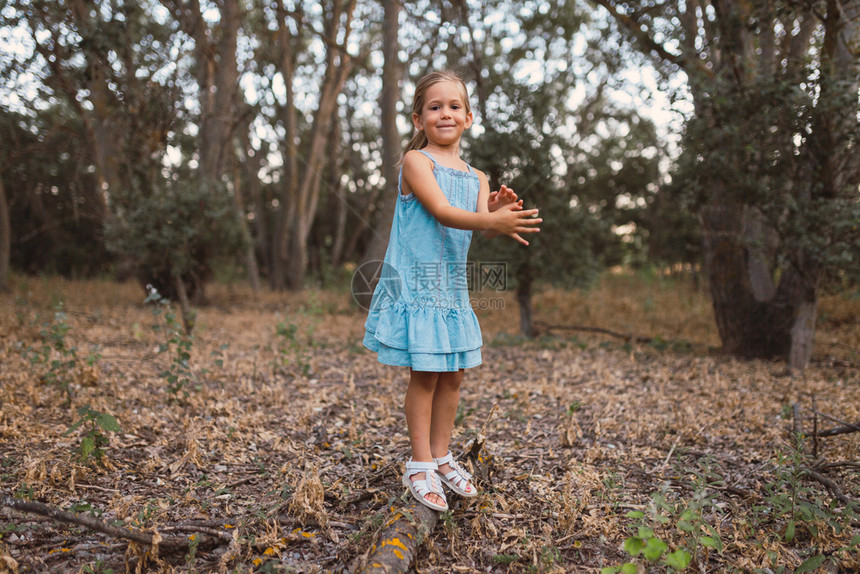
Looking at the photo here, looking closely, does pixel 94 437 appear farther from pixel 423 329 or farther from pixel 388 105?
pixel 388 105

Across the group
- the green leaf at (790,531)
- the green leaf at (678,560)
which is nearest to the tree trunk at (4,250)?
the green leaf at (678,560)

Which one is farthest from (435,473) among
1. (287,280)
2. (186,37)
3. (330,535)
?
(287,280)

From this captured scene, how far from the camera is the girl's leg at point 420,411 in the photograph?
2.30 m

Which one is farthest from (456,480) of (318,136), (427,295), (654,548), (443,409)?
(318,136)

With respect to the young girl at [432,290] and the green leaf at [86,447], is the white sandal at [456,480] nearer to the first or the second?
the young girl at [432,290]

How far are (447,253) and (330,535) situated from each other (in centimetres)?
119

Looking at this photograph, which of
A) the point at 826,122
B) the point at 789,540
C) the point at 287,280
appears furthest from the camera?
the point at 287,280

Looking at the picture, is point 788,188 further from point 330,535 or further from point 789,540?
point 330,535

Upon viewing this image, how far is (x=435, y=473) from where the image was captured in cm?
234

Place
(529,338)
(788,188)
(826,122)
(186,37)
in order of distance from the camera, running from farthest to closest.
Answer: (186,37) < (529,338) < (788,188) < (826,122)

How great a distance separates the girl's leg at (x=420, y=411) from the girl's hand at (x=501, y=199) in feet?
2.44

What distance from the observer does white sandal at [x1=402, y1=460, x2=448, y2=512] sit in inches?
86.4

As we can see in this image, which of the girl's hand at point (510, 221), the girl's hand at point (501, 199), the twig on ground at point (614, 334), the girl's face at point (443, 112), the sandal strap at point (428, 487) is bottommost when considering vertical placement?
the sandal strap at point (428, 487)

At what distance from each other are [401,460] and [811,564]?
1709 millimetres
